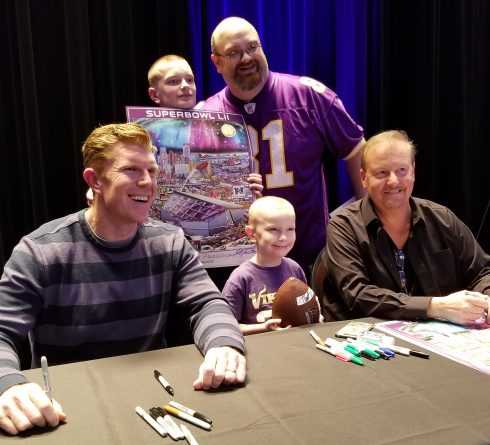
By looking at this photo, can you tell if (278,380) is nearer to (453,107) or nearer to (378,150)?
(378,150)

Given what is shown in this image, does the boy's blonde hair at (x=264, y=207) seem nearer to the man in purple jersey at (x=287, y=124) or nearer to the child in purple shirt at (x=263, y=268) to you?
the child in purple shirt at (x=263, y=268)

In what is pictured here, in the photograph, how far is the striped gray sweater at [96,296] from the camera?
138cm

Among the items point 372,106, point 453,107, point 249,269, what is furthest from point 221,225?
point 453,107

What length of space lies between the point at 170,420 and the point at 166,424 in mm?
12

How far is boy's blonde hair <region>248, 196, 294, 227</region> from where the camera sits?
1974mm

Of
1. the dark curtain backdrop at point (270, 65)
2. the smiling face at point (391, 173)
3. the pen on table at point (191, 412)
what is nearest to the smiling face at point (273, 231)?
the smiling face at point (391, 173)

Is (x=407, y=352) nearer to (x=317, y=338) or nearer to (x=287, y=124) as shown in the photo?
(x=317, y=338)

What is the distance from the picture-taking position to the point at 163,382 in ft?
3.79

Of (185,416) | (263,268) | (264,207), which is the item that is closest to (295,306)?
(263,268)

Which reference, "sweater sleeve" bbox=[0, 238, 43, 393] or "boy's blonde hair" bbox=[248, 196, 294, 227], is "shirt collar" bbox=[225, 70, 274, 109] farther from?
"sweater sleeve" bbox=[0, 238, 43, 393]

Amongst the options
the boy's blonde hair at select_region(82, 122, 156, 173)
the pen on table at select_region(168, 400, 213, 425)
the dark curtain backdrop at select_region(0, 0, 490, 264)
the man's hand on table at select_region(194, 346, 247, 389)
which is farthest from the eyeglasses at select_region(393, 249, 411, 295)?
the dark curtain backdrop at select_region(0, 0, 490, 264)

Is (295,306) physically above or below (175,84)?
below

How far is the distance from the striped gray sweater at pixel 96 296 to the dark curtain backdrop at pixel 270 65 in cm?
137

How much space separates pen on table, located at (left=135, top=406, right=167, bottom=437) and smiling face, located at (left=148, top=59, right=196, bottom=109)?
5.05 feet
